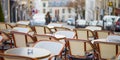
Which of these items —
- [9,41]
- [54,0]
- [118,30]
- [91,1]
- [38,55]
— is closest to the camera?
[38,55]

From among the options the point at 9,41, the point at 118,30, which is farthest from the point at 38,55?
the point at 118,30

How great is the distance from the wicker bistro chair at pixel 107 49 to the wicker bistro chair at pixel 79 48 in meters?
0.25

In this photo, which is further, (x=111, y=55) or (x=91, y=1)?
(x=91, y=1)

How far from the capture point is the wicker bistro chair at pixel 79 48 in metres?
7.49

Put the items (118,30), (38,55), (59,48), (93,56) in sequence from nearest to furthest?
(38,55) < (59,48) < (93,56) < (118,30)

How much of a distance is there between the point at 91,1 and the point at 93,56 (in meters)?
72.8

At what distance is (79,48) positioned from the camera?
300 inches

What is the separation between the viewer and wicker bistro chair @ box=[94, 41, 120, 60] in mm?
7161

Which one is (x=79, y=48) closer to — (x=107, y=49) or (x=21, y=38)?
(x=107, y=49)

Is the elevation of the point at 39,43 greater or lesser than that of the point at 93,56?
greater

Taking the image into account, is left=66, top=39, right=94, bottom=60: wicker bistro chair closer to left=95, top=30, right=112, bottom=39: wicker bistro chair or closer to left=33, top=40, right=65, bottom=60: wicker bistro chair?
left=33, top=40, right=65, bottom=60: wicker bistro chair

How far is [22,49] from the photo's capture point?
571 cm

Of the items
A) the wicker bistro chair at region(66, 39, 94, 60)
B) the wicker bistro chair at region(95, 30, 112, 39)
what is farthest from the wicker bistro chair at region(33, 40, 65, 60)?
the wicker bistro chair at region(95, 30, 112, 39)

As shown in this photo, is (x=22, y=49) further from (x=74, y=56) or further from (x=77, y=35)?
(x=77, y=35)
